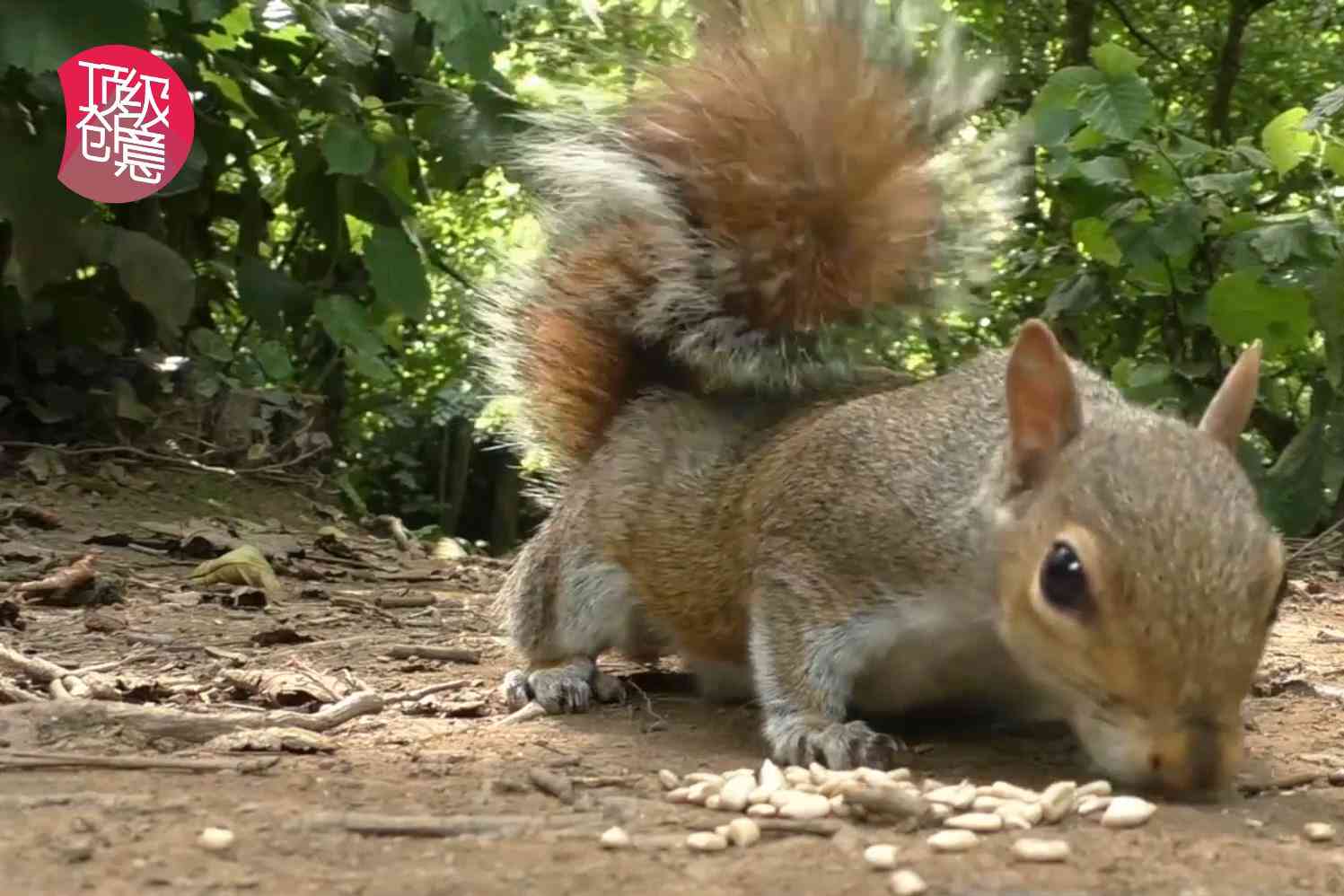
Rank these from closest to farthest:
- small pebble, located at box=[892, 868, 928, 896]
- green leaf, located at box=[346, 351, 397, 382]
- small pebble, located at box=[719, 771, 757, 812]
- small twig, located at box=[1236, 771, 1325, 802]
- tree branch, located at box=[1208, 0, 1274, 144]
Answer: small pebble, located at box=[892, 868, 928, 896] < small pebble, located at box=[719, 771, 757, 812] < small twig, located at box=[1236, 771, 1325, 802] < green leaf, located at box=[346, 351, 397, 382] < tree branch, located at box=[1208, 0, 1274, 144]

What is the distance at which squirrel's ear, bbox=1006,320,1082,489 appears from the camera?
78.3 inches

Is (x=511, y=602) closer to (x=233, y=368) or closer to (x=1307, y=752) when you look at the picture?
(x=1307, y=752)

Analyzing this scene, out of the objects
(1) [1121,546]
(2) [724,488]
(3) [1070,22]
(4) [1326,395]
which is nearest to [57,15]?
(2) [724,488]

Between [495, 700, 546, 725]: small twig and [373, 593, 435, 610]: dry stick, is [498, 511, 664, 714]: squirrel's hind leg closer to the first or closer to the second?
[495, 700, 546, 725]: small twig

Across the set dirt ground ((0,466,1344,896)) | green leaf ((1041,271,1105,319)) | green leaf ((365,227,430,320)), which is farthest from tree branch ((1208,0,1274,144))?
dirt ground ((0,466,1344,896))

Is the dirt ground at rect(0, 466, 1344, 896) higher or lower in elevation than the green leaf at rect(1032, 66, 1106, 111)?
lower

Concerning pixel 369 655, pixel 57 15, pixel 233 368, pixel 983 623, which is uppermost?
pixel 57 15

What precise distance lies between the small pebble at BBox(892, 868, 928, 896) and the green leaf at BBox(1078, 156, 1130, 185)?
9.60 feet

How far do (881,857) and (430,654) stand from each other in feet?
5.66

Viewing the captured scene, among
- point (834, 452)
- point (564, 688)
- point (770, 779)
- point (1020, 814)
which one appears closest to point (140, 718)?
point (564, 688)

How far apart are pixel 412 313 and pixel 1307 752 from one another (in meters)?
2.99

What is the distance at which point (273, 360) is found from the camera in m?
5.38

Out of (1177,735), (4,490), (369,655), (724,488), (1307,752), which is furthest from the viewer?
(4,490)

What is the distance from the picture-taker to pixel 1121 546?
173cm
